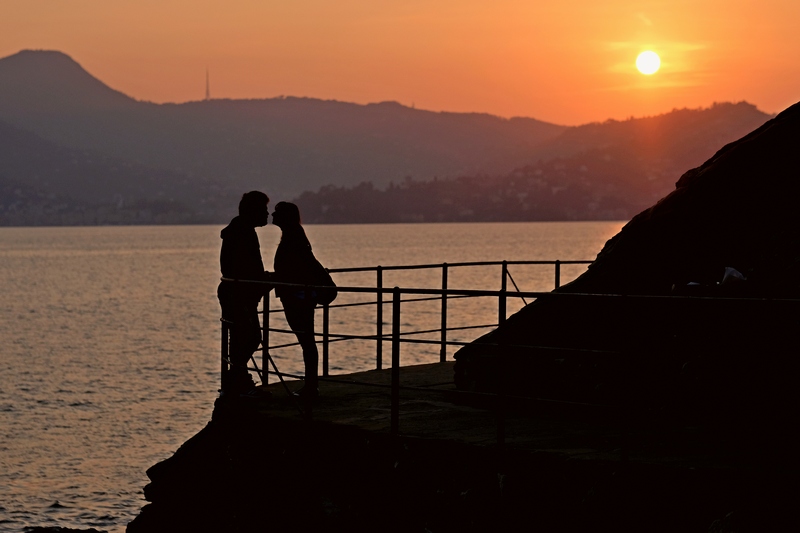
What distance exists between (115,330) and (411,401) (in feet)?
182

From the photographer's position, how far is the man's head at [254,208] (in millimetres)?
10344

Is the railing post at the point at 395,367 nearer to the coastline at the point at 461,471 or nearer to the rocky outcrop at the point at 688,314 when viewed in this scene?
the coastline at the point at 461,471

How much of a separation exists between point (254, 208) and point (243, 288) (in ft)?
2.46

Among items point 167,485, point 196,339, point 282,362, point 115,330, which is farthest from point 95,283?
point 167,485

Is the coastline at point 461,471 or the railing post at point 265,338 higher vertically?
the railing post at point 265,338

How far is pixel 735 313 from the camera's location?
26.1ft

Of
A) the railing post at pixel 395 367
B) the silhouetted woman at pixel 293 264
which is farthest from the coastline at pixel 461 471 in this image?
the silhouetted woman at pixel 293 264

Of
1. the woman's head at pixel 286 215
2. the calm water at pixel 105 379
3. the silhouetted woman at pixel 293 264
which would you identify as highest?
the woman's head at pixel 286 215

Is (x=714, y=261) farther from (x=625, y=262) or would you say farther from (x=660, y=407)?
(x=660, y=407)

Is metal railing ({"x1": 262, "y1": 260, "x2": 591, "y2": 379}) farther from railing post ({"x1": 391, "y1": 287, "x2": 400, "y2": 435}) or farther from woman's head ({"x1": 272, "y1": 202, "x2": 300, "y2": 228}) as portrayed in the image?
woman's head ({"x1": 272, "y1": 202, "x2": 300, "y2": 228})

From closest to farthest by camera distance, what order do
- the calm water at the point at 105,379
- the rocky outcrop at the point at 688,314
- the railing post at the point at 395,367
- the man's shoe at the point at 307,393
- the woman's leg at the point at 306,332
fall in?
the rocky outcrop at the point at 688,314
the railing post at the point at 395,367
the man's shoe at the point at 307,393
the woman's leg at the point at 306,332
the calm water at the point at 105,379

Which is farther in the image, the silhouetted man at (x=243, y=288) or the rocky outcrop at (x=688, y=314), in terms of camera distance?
the silhouetted man at (x=243, y=288)

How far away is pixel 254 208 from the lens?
10336 mm

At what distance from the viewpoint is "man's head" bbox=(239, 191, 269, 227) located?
10344 mm
